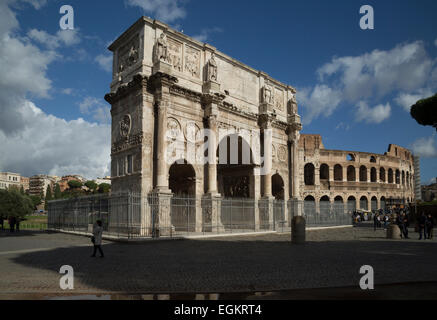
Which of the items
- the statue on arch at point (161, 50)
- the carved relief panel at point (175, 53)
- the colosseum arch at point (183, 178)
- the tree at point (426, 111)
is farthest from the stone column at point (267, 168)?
the tree at point (426, 111)

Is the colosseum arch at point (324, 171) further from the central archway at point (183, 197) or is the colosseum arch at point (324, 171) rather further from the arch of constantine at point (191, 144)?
the central archway at point (183, 197)

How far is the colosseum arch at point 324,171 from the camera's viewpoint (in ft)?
139

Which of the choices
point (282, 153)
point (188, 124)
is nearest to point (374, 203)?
point (282, 153)

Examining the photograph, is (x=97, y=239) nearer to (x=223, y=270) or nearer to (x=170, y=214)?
(x=223, y=270)

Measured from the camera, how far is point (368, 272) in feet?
20.7

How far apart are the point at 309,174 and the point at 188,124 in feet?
90.5

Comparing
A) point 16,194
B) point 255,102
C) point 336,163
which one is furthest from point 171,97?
point 336,163

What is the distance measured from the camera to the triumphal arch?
15805 mm

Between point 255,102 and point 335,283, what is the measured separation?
17362 mm

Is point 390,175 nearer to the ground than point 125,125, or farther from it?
nearer to the ground

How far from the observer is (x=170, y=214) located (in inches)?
589

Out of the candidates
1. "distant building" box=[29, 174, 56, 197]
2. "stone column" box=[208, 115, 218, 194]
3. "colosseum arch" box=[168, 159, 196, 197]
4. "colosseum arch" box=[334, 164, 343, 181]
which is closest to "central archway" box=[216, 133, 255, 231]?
"stone column" box=[208, 115, 218, 194]
